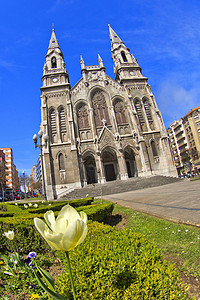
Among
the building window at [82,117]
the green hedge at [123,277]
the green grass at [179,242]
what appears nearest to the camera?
the green hedge at [123,277]

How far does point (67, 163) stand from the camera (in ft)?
78.8

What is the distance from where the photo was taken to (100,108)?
27875mm

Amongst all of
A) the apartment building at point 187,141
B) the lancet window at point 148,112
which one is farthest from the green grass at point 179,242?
the apartment building at point 187,141

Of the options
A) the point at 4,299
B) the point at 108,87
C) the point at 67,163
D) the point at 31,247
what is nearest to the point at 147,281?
the point at 4,299

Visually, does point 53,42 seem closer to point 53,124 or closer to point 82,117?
point 82,117

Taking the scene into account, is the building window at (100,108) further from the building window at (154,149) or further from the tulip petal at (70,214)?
the tulip petal at (70,214)

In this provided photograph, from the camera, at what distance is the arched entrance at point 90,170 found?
26.4m

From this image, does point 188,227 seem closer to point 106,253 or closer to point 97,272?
point 106,253

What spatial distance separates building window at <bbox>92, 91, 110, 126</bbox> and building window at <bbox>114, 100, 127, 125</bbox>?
163cm

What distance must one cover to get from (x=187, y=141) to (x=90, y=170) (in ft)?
135

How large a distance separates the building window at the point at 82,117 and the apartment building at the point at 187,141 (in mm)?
30150

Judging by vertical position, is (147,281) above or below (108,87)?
below

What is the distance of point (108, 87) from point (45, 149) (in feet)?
47.9

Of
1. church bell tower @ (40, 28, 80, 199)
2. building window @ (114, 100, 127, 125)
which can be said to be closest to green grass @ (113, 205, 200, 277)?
church bell tower @ (40, 28, 80, 199)
